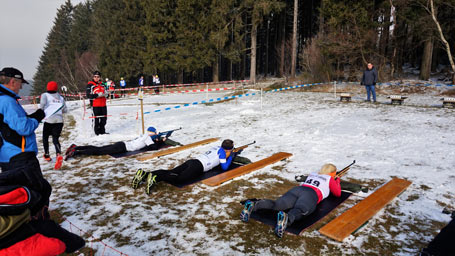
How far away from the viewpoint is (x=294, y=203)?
3.86m

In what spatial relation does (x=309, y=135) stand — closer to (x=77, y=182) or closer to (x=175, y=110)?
(x=77, y=182)

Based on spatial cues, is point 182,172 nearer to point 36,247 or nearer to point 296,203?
point 296,203

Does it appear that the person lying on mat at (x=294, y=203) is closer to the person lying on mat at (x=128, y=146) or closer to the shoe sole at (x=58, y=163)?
the shoe sole at (x=58, y=163)

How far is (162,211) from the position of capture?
13.4ft

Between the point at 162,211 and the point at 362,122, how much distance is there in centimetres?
850

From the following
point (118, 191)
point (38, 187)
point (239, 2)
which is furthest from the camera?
point (239, 2)

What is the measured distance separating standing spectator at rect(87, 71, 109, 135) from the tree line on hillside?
17.0m

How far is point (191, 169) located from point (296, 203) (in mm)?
2212

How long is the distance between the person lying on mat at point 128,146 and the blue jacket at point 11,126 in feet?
11.9

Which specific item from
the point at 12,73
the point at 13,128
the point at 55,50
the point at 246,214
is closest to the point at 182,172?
the point at 246,214

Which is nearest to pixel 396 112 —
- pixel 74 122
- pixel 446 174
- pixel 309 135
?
pixel 309 135

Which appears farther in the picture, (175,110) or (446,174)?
(175,110)

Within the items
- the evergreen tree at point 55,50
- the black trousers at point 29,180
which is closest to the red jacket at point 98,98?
the black trousers at point 29,180

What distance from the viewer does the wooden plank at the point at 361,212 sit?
3.34 metres
